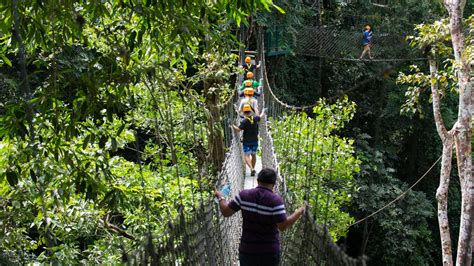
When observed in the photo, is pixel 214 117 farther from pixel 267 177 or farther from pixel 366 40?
pixel 366 40

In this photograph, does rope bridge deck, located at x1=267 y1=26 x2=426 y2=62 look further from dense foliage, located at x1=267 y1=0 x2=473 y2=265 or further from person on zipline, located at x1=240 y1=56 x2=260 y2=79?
person on zipline, located at x1=240 y1=56 x2=260 y2=79

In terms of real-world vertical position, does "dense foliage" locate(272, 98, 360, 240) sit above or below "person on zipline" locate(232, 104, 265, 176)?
below

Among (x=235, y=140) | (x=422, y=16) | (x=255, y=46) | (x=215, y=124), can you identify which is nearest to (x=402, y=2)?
(x=422, y=16)

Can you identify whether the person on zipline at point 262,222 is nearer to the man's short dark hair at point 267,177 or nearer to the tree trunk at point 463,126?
the man's short dark hair at point 267,177

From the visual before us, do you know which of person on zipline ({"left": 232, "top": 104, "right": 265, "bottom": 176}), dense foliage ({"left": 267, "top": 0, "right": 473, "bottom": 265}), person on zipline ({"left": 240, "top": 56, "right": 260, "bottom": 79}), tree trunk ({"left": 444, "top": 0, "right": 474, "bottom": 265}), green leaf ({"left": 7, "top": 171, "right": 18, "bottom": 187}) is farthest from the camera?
dense foliage ({"left": 267, "top": 0, "right": 473, "bottom": 265})

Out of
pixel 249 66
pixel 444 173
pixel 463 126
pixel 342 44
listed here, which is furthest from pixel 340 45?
pixel 463 126

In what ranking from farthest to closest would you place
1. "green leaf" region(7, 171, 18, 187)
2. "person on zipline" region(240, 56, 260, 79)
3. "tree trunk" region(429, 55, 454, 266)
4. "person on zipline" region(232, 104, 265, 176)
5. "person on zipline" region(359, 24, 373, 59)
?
1. "person on zipline" region(359, 24, 373, 59)
2. "person on zipline" region(240, 56, 260, 79)
3. "tree trunk" region(429, 55, 454, 266)
4. "person on zipline" region(232, 104, 265, 176)
5. "green leaf" region(7, 171, 18, 187)

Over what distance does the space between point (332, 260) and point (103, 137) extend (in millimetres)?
934

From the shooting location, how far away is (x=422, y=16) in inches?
448

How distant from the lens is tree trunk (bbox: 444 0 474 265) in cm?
546

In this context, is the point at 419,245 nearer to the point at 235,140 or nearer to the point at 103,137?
the point at 235,140

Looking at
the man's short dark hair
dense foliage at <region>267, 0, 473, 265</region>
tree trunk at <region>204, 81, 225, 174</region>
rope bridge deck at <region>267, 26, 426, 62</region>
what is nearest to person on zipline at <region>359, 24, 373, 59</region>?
rope bridge deck at <region>267, 26, 426, 62</region>

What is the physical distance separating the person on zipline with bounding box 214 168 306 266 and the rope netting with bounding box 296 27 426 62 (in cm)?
855

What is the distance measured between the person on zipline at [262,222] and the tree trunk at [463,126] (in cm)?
358
